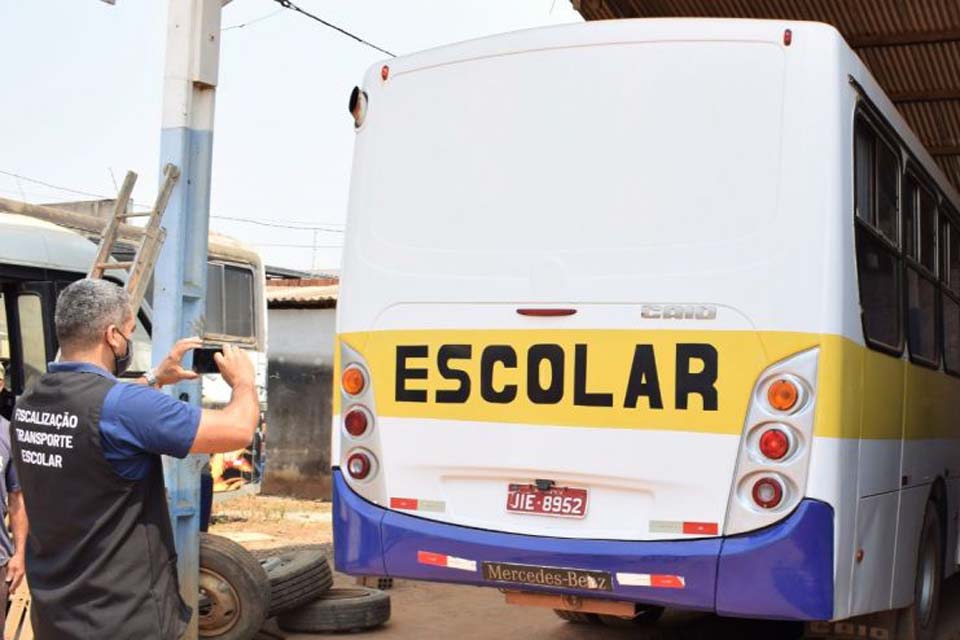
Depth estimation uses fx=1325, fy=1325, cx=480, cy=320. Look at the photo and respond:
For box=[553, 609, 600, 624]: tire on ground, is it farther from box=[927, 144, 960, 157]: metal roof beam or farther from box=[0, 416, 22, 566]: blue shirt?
box=[927, 144, 960, 157]: metal roof beam

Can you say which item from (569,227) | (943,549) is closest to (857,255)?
(569,227)

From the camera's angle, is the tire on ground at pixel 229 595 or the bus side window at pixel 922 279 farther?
the tire on ground at pixel 229 595

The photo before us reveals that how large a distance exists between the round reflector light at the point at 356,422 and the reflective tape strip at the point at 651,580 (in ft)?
4.79

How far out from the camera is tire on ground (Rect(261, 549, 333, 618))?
8023 millimetres

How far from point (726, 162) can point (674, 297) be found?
2.14 feet

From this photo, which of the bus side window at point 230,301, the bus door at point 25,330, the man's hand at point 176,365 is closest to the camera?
the man's hand at point 176,365

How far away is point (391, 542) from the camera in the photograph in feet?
20.6

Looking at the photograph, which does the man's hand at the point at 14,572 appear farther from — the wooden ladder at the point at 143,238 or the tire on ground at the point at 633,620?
the tire on ground at the point at 633,620

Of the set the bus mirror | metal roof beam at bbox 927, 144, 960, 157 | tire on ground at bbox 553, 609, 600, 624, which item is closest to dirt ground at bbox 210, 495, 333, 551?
tire on ground at bbox 553, 609, 600, 624

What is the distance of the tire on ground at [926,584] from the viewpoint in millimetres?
7250

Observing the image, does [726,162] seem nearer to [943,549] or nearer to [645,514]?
[645,514]

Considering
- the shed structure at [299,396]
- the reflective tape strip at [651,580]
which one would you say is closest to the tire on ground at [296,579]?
the reflective tape strip at [651,580]

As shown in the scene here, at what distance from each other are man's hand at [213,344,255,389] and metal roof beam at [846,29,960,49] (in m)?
10.5

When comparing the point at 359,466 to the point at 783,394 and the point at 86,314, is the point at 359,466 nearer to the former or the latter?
the point at 783,394
